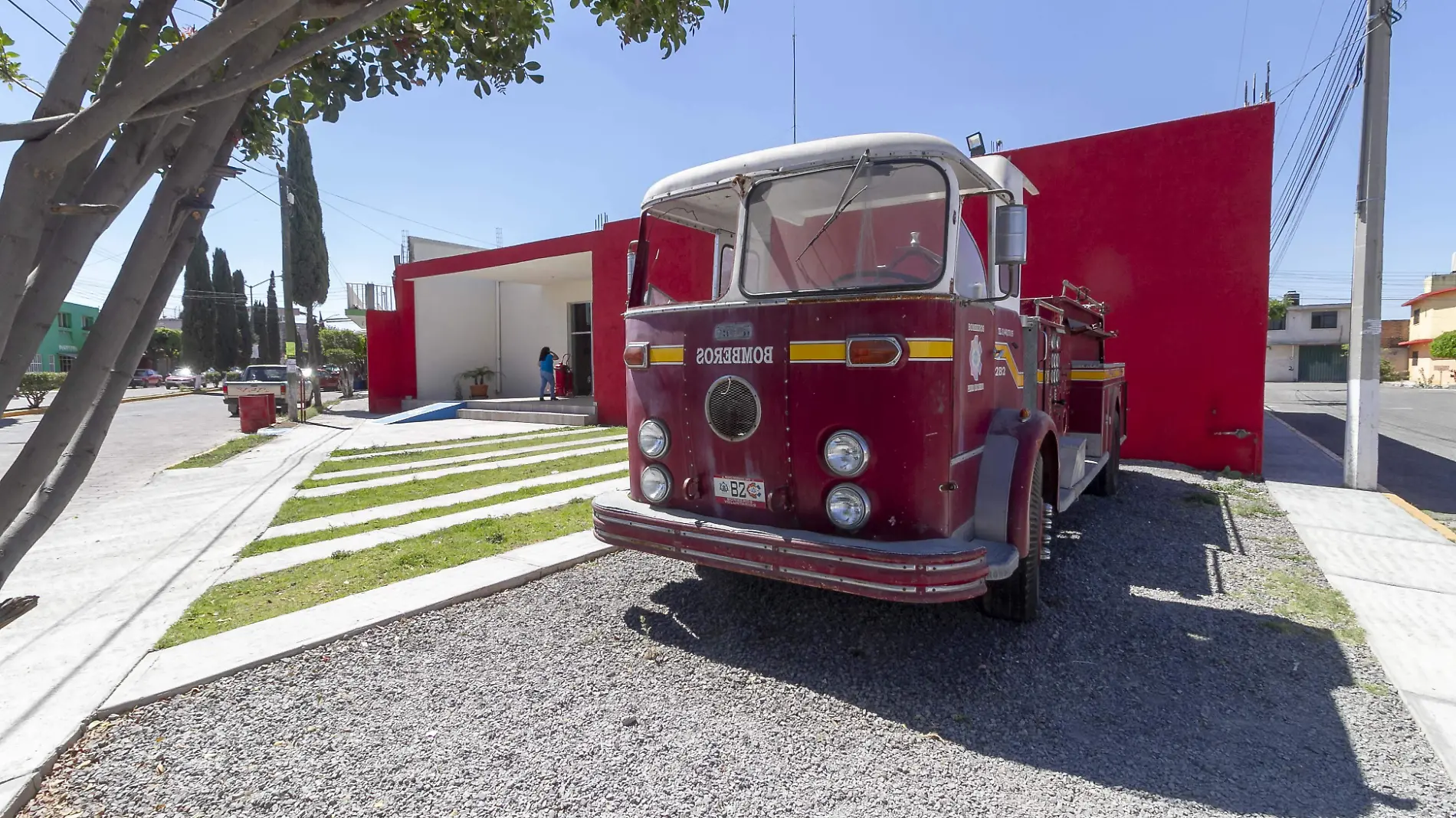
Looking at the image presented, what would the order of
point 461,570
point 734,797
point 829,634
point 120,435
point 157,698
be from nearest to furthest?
point 734,797, point 157,698, point 829,634, point 461,570, point 120,435

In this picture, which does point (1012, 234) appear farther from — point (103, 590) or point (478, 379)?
point (478, 379)

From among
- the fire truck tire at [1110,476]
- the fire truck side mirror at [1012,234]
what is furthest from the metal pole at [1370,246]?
the fire truck side mirror at [1012,234]

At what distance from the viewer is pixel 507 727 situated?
120 inches

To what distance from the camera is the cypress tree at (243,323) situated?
5319 cm

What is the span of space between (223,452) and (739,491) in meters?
12.4

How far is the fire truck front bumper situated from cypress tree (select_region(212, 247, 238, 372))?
198 ft

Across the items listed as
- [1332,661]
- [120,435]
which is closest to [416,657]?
[1332,661]

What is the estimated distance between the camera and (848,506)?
3.47 m

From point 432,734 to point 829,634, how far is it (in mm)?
2118

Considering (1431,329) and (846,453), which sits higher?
(1431,329)

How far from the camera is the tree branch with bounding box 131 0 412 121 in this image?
69.3 inches

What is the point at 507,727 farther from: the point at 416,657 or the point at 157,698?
the point at 157,698

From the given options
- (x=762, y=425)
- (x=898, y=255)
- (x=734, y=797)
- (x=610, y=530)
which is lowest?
(x=734, y=797)

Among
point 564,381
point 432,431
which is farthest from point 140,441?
point 564,381
